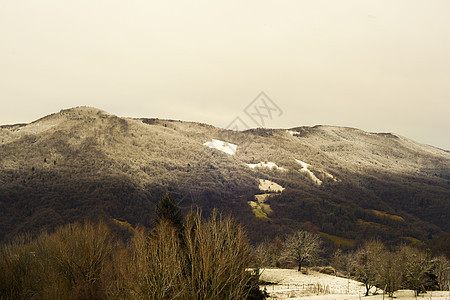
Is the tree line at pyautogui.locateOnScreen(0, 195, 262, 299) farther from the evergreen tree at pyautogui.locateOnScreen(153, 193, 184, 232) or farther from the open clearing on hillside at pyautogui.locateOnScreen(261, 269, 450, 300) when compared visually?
the open clearing on hillside at pyautogui.locateOnScreen(261, 269, 450, 300)

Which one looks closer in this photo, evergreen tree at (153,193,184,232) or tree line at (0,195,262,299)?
tree line at (0,195,262,299)

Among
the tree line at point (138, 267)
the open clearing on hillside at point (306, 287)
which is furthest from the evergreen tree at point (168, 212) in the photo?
the open clearing on hillside at point (306, 287)

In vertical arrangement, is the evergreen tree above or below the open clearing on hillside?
above

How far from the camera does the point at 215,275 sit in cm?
1731

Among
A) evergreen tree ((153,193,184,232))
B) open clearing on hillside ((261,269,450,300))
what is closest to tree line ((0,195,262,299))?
evergreen tree ((153,193,184,232))

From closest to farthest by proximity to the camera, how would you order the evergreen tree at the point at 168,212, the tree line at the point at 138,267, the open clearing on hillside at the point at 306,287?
the tree line at the point at 138,267 → the evergreen tree at the point at 168,212 → the open clearing on hillside at the point at 306,287

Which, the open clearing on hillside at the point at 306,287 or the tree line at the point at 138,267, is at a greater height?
the tree line at the point at 138,267

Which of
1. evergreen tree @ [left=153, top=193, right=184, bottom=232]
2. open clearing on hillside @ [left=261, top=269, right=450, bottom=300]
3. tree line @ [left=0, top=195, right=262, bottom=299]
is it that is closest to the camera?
tree line @ [left=0, top=195, right=262, bottom=299]

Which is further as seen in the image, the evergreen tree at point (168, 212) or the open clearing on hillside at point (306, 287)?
the open clearing on hillside at point (306, 287)

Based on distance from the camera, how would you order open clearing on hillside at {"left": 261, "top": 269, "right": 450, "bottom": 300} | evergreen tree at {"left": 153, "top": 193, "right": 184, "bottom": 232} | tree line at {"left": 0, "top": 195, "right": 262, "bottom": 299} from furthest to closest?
open clearing on hillside at {"left": 261, "top": 269, "right": 450, "bottom": 300} < evergreen tree at {"left": 153, "top": 193, "right": 184, "bottom": 232} < tree line at {"left": 0, "top": 195, "right": 262, "bottom": 299}

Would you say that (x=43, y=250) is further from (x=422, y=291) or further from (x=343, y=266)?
(x=343, y=266)

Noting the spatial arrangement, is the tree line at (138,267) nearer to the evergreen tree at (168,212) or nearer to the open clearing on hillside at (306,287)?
the evergreen tree at (168,212)

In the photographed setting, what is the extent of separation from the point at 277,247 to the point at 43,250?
96025 mm

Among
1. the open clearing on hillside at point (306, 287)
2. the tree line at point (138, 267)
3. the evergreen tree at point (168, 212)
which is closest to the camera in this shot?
the tree line at point (138, 267)
